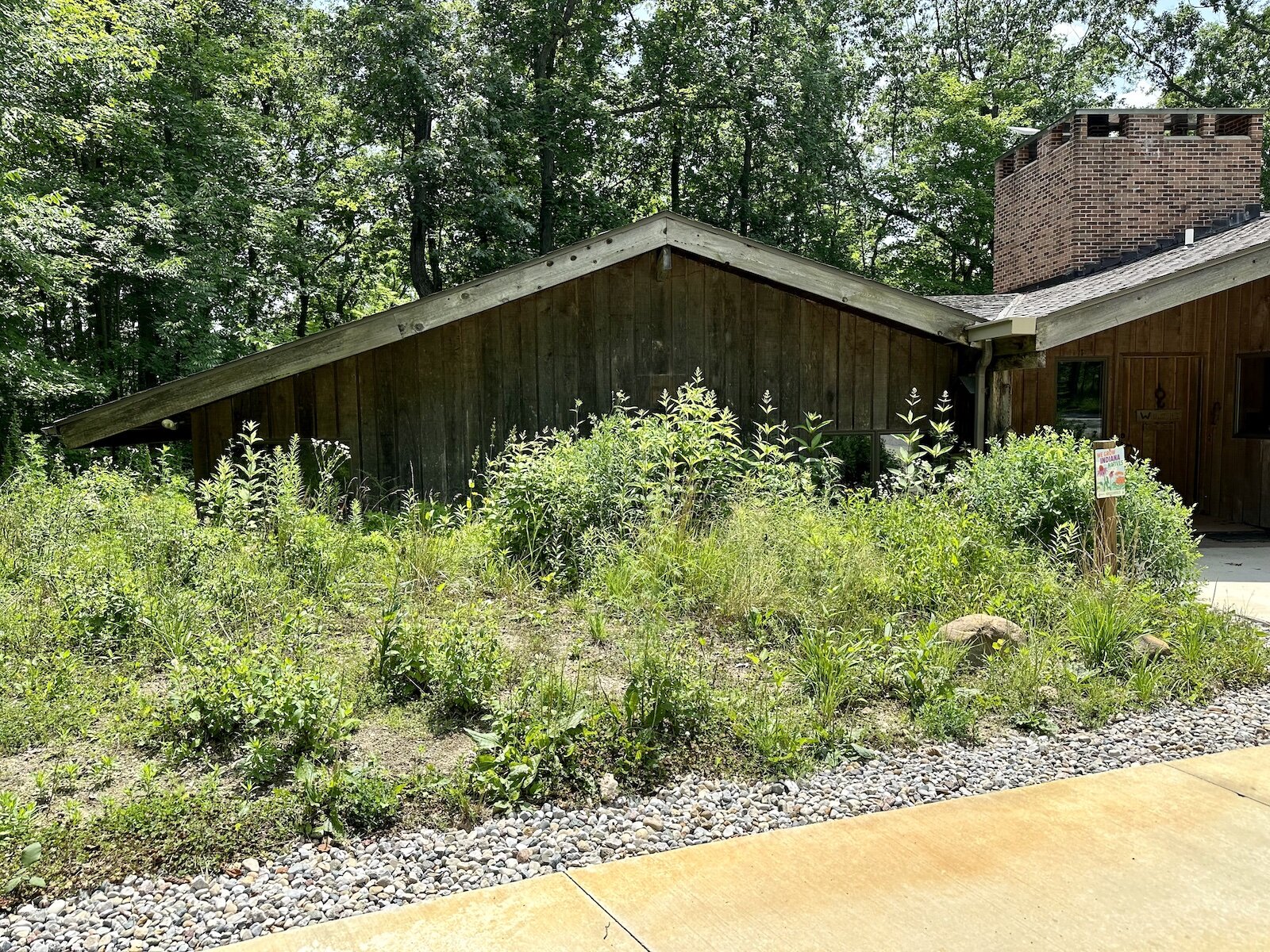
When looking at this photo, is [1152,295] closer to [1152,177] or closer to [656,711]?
[1152,177]

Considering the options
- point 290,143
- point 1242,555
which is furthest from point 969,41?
point 1242,555

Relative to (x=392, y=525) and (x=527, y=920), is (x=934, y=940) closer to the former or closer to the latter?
(x=527, y=920)

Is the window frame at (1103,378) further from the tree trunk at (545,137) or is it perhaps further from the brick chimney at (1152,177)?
the tree trunk at (545,137)

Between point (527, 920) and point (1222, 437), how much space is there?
40.2 feet

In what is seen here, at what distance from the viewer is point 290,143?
2291cm

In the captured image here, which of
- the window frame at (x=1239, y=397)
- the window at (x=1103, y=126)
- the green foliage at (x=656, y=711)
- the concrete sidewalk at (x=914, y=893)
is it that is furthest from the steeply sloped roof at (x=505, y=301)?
the window at (x=1103, y=126)

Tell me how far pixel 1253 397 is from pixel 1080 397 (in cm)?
205

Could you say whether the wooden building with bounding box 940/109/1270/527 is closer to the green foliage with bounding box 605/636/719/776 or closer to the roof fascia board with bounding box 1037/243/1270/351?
the roof fascia board with bounding box 1037/243/1270/351

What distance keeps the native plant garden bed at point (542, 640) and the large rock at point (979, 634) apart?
43 millimetres

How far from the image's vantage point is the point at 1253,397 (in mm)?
11617

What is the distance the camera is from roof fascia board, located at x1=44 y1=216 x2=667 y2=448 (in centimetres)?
818

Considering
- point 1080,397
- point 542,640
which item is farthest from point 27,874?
point 1080,397

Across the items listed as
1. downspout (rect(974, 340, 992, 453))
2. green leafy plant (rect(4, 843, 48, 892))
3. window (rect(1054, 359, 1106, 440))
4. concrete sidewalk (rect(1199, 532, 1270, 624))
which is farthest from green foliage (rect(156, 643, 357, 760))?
window (rect(1054, 359, 1106, 440))

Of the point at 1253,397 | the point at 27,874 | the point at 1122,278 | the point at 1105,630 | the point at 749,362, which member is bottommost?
the point at 27,874
